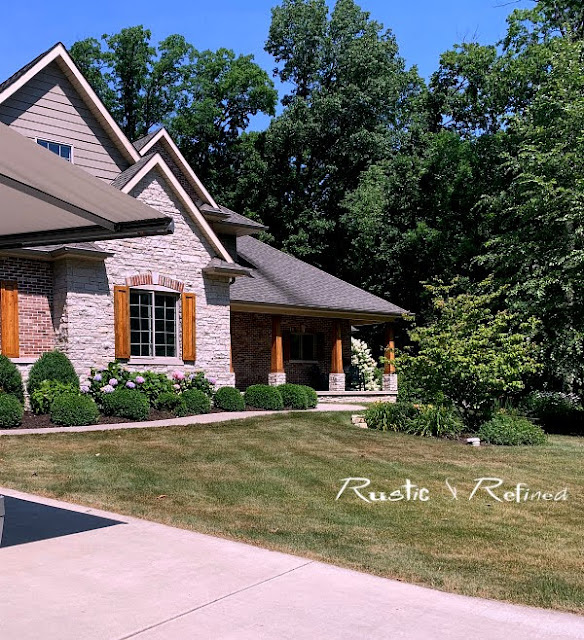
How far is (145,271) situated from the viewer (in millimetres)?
17516

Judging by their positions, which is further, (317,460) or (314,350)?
(314,350)

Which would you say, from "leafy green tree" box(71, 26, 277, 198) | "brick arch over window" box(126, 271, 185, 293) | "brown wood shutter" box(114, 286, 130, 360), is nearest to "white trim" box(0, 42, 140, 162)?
"brick arch over window" box(126, 271, 185, 293)

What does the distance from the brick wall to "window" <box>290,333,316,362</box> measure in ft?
37.9

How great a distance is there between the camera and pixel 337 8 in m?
43.0

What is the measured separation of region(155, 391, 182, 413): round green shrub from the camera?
16.6m

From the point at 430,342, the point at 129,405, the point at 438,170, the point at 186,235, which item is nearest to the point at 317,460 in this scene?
the point at 430,342

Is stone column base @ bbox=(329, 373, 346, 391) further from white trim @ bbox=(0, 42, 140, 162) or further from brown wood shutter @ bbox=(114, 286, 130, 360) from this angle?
white trim @ bbox=(0, 42, 140, 162)

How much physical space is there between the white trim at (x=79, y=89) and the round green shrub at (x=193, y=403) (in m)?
6.09

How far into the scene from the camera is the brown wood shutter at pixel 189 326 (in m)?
18.2

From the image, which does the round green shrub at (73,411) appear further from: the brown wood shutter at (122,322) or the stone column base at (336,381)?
the stone column base at (336,381)

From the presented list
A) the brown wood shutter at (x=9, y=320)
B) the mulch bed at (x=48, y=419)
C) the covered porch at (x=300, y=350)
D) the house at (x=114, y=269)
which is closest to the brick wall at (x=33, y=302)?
the house at (x=114, y=269)

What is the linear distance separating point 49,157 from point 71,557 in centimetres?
278

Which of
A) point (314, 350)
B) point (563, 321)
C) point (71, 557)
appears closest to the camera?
point (71, 557)

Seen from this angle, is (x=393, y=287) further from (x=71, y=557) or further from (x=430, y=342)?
(x=71, y=557)
